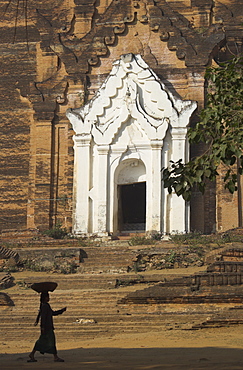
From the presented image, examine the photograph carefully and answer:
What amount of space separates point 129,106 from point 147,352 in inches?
557

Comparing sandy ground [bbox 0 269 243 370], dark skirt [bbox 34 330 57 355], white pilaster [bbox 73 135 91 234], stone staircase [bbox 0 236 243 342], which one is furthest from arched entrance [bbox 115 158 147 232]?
dark skirt [bbox 34 330 57 355]

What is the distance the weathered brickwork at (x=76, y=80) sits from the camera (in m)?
26.4

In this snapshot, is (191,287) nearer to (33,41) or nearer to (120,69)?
(120,69)

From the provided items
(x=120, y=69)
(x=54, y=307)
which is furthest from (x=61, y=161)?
(x=54, y=307)

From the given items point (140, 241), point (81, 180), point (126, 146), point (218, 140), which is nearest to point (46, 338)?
point (218, 140)

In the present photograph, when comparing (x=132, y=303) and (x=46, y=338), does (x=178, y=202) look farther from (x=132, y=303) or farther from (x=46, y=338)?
(x=46, y=338)

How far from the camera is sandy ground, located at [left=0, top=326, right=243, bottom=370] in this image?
1112 cm

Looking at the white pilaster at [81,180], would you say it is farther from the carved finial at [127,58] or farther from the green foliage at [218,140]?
the green foliage at [218,140]

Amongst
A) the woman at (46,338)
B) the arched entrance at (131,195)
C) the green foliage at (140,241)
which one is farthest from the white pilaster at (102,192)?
the woman at (46,338)

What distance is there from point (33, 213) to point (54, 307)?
371 inches

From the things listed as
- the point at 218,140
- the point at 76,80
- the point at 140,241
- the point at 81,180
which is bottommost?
the point at 140,241

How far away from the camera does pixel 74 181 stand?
2602cm

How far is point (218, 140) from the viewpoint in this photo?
12.4m

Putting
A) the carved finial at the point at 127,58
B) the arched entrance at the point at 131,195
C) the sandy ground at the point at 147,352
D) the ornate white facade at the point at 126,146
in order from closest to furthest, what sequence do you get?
the sandy ground at the point at 147,352 < the ornate white facade at the point at 126,146 < the arched entrance at the point at 131,195 < the carved finial at the point at 127,58
